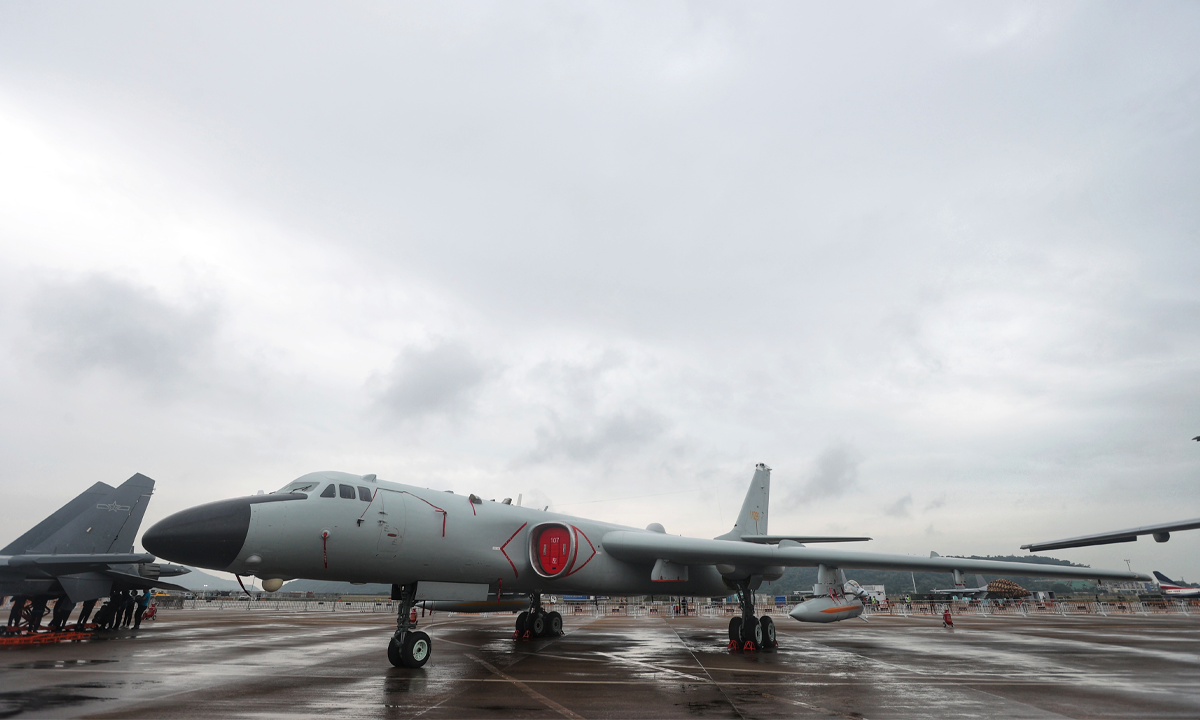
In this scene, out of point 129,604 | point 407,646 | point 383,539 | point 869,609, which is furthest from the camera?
point 869,609

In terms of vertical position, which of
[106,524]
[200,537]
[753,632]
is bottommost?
[753,632]

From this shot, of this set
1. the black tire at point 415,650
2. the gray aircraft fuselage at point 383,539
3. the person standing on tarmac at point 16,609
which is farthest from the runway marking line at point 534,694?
the person standing on tarmac at point 16,609

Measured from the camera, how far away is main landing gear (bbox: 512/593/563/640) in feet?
56.5

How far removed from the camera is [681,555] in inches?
548

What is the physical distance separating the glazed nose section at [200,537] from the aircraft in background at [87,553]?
367 inches

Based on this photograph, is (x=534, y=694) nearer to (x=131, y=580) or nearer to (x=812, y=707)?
(x=812, y=707)

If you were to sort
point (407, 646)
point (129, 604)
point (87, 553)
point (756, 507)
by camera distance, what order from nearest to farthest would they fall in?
point (407, 646)
point (87, 553)
point (129, 604)
point (756, 507)

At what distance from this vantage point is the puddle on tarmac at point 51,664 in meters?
10.2

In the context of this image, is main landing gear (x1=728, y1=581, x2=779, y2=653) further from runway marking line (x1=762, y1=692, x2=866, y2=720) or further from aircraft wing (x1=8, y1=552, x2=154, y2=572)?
aircraft wing (x1=8, y1=552, x2=154, y2=572)

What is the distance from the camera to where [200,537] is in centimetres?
823

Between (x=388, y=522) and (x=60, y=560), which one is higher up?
(x=388, y=522)

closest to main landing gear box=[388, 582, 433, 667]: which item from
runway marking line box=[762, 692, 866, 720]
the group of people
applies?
runway marking line box=[762, 692, 866, 720]

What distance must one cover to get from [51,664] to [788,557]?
48.9ft

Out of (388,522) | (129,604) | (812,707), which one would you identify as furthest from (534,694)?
(129,604)
